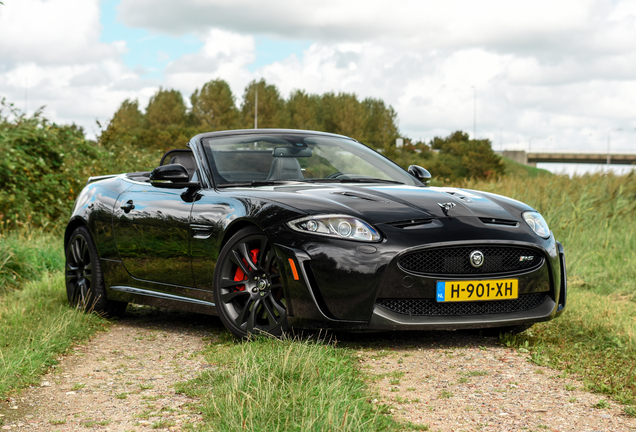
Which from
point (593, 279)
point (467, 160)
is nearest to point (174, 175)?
point (593, 279)

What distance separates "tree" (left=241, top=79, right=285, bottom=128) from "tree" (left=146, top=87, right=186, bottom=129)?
7.88 metres

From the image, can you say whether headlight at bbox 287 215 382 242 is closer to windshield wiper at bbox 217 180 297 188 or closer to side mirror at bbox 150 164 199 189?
windshield wiper at bbox 217 180 297 188

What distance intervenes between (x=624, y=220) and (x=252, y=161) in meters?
8.17

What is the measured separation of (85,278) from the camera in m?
6.73

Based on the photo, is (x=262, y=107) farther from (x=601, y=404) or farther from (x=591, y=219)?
(x=601, y=404)

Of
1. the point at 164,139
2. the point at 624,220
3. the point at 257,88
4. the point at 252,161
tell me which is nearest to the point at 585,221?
the point at 624,220

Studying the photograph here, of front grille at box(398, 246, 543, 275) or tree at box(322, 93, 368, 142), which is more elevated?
tree at box(322, 93, 368, 142)

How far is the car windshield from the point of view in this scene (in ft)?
18.3

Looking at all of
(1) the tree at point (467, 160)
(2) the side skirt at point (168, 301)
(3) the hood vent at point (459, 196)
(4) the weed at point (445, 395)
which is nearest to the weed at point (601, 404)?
(4) the weed at point (445, 395)

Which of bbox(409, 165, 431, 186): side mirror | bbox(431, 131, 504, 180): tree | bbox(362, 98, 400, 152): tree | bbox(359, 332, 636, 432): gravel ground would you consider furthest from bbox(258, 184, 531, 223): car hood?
bbox(362, 98, 400, 152): tree

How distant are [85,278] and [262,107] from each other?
80.4 meters

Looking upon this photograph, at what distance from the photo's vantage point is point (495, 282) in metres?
4.47

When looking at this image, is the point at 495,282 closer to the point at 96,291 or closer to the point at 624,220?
the point at 96,291

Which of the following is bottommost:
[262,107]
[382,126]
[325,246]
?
[325,246]
